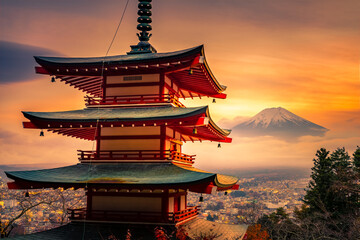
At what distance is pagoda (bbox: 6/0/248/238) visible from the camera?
16.9 m

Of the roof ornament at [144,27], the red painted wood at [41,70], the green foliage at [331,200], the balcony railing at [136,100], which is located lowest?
the green foliage at [331,200]

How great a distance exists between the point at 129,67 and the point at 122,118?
324 cm

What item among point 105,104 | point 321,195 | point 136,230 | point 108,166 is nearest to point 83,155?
point 108,166

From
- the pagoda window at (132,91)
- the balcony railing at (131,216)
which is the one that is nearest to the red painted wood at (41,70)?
the pagoda window at (132,91)

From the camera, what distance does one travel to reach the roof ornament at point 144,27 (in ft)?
77.7

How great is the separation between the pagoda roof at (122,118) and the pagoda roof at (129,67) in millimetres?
2127

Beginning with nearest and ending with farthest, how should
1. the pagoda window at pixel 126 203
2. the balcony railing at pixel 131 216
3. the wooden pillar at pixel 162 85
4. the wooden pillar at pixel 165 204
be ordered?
the balcony railing at pixel 131 216
the wooden pillar at pixel 165 204
the pagoda window at pixel 126 203
the wooden pillar at pixel 162 85

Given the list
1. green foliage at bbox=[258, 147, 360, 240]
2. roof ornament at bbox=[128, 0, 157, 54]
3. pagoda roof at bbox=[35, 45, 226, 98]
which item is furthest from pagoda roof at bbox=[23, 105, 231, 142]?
green foliage at bbox=[258, 147, 360, 240]

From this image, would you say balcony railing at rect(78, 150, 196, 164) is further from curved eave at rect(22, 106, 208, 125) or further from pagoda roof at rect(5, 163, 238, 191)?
curved eave at rect(22, 106, 208, 125)

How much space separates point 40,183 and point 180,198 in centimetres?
808

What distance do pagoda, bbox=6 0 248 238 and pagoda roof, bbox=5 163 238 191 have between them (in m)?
0.04

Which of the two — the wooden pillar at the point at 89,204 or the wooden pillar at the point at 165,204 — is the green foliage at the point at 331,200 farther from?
the wooden pillar at the point at 89,204

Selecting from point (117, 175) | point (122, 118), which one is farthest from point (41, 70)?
point (117, 175)

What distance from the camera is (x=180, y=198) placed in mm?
21203
